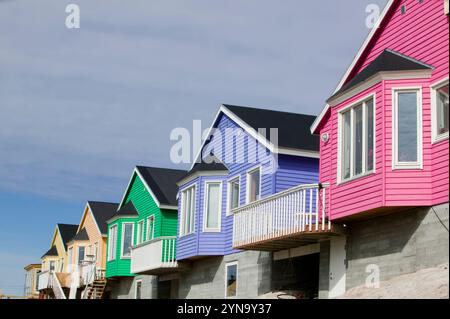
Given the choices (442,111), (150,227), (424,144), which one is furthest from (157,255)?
(442,111)

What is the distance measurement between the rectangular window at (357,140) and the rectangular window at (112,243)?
22162 millimetres

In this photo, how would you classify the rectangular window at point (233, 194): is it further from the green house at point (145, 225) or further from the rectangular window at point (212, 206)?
the green house at point (145, 225)

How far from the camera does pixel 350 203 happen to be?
18.6 meters

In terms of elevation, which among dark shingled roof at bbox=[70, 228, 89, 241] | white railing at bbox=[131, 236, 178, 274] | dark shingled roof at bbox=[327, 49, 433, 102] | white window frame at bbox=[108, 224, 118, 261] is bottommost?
white railing at bbox=[131, 236, 178, 274]

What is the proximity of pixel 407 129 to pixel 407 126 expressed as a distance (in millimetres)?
66

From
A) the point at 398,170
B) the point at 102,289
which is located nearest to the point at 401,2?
the point at 398,170

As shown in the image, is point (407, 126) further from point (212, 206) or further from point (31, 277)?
point (31, 277)

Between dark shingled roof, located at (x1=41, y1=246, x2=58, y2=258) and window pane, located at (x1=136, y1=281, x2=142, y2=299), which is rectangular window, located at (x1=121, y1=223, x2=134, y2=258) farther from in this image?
dark shingled roof, located at (x1=41, y1=246, x2=58, y2=258)

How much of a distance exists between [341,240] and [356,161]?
7.79 feet

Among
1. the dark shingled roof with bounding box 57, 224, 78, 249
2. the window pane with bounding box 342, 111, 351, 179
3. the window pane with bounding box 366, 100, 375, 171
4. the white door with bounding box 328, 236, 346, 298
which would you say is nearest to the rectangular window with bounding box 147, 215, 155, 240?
the white door with bounding box 328, 236, 346, 298

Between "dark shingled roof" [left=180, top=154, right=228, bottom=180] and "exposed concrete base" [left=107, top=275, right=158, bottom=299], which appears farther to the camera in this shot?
"exposed concrete base" [left=107, top=275, right=158, bottom=299]

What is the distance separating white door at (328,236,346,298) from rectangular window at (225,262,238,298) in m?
6.17

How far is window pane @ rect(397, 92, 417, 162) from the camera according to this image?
56.7 ft

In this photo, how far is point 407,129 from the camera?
17.4m
